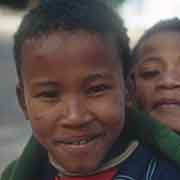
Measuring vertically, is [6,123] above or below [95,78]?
below

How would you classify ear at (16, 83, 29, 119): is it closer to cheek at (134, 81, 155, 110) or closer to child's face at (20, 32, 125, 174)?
child's face at (20, 32, 125, 174)

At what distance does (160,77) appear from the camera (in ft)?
6.97

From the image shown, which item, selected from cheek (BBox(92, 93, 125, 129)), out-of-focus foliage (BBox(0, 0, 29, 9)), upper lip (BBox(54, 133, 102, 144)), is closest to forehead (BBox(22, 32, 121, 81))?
cheek (BBox(92, 93, 125, 129))

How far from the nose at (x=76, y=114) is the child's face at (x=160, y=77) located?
1.85ft

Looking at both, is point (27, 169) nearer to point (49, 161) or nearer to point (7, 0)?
point (49, 161)

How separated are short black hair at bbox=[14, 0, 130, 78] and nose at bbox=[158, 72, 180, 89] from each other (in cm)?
31

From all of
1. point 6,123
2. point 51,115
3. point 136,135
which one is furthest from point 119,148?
point 6,123

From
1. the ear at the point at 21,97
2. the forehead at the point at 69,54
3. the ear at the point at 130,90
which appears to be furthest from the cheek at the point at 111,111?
the ear at the point at 21,97

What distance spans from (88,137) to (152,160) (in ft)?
0.88

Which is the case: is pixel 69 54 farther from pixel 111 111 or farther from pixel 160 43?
pixel 160 43

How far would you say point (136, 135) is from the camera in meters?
1.88

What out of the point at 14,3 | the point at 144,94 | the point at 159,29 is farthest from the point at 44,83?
the point at 14,3

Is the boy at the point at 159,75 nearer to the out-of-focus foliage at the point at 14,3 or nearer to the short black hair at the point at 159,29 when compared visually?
the short black hair at the point at 159,29

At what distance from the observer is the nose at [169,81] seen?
2.07m
